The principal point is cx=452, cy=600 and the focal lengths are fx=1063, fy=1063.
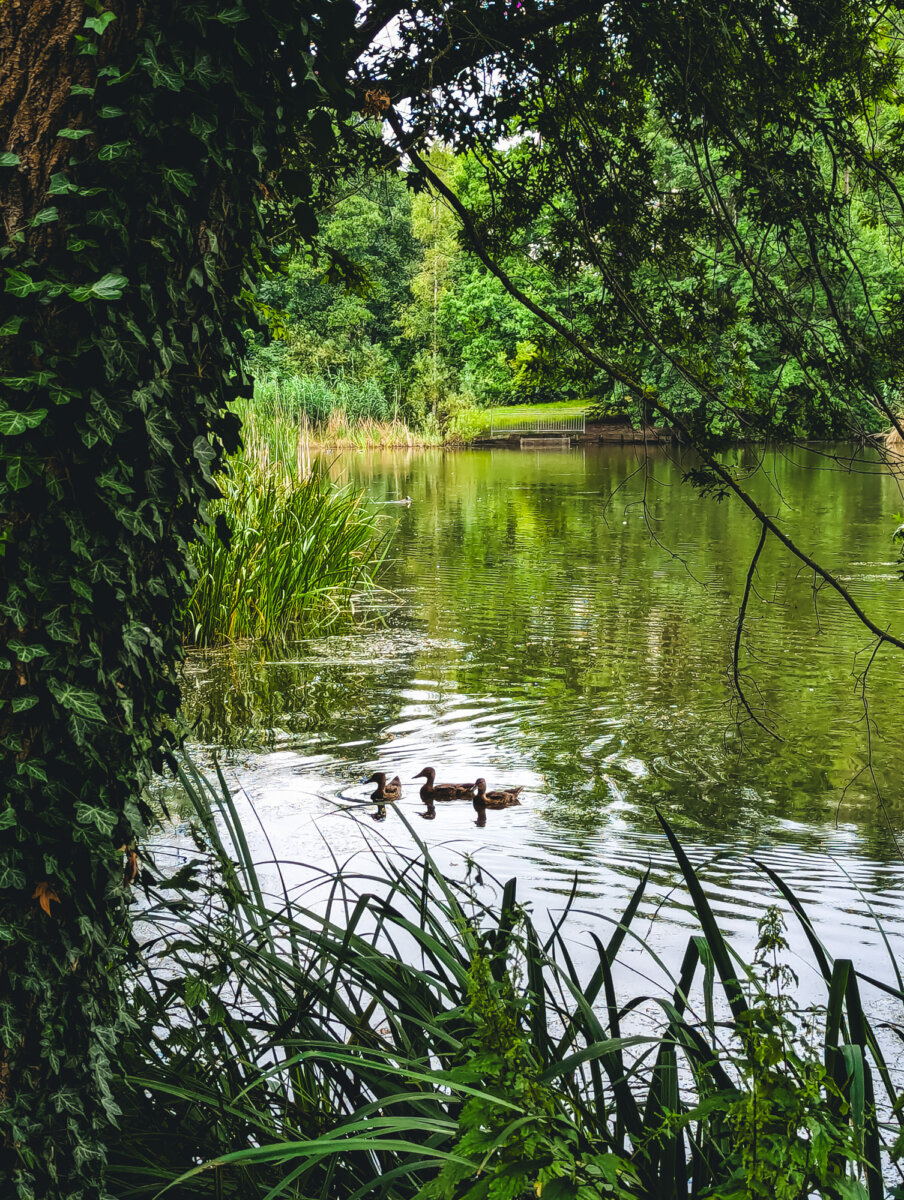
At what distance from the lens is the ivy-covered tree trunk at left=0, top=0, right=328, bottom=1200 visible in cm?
163

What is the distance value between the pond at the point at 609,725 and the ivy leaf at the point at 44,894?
1.43 metres

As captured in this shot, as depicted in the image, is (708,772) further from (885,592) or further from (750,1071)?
(885,592)

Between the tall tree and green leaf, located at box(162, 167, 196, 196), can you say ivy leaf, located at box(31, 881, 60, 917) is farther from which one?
green leaf, located at box(162, 167, 196, 196)

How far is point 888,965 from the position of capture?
161 inches

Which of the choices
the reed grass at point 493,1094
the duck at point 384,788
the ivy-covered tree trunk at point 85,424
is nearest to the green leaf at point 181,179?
the ivy-covered tree trunk at point 85,424

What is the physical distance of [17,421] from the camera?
159 cm

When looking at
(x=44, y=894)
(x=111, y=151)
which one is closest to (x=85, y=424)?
(x=111, y=151)

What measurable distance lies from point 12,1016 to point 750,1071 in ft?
3.68

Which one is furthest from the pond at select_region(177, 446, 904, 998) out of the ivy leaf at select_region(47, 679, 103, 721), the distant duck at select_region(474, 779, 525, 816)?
the ivy leaf at select_region(47, 679, 103, 721)

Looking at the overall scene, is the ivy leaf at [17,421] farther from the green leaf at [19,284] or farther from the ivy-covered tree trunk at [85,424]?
the green leaf at [19,284]

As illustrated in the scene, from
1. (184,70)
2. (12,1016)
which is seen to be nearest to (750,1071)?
(12,1016)

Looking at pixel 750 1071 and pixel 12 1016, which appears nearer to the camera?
pixel 750 1071

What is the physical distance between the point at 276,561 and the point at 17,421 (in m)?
7.85

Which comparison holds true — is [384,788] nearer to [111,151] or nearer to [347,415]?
[111,151]
